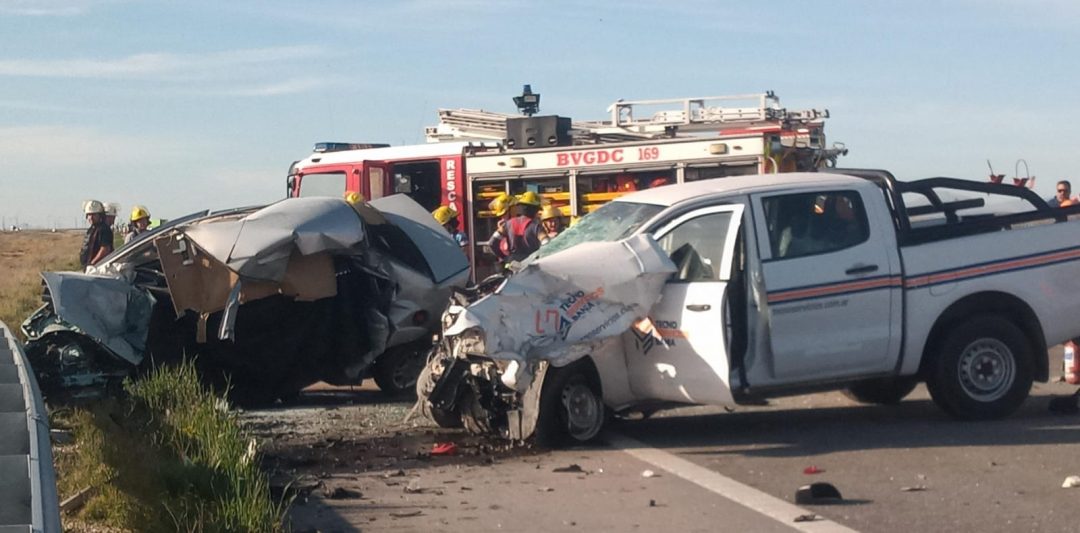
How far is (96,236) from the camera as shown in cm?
1733

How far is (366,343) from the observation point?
13133mm

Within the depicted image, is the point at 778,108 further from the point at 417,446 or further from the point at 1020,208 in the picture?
the point at 417,446

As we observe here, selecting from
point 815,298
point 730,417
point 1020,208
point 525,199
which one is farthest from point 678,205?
point 525,199

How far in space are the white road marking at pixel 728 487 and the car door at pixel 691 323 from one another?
0.43m

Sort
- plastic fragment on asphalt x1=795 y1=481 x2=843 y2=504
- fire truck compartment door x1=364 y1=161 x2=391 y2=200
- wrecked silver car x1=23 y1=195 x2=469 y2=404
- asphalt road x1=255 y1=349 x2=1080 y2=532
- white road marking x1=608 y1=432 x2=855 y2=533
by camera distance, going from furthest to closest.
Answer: fire truck compartment door x1=364 y1=161 x2=391 y2=200 < wrecked silver car x1=23 y1=195 x2=469 y2=404 < plastic fragment on asphalt x1=795 y1=481 x2=843 y2=504 < asphalt road x1=255 y1=349 x2=1080 y2=532 < white road marking x1=608 y1=432 x2=855 y2=533

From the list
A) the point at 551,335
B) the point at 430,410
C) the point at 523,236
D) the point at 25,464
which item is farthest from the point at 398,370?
the point at 25,464

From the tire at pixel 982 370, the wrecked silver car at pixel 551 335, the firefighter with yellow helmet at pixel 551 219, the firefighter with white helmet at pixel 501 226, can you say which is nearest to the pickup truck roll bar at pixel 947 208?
the tire at pixel 982 370

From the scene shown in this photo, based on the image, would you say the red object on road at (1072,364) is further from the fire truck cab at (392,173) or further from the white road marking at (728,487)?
the fire truck cab at (392,173)

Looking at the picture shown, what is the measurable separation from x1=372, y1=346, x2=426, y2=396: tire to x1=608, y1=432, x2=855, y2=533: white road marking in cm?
314

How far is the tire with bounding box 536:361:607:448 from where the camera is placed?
10.2 metres

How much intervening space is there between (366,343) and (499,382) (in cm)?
293

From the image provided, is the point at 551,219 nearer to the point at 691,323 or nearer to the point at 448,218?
the point at 448,218

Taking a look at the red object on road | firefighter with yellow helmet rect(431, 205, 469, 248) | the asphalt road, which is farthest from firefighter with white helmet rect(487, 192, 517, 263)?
the red object on road

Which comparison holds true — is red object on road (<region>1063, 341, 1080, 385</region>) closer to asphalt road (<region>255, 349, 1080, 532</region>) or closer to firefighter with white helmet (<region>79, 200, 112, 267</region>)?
asphalt road (<region>255, 349, 1080, 532</region>)
